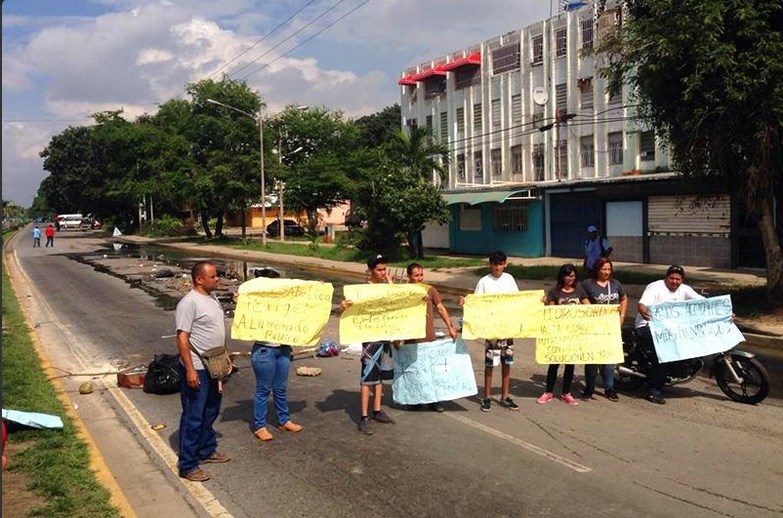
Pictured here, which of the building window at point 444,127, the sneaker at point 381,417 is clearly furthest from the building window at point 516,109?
the sneaker at point 381,417

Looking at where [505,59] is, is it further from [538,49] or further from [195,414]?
[195,414]

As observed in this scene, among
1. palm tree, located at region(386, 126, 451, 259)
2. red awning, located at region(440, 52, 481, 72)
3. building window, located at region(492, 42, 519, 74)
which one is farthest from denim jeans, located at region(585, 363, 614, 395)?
red awning, located at region(440, 52, 481, 72)

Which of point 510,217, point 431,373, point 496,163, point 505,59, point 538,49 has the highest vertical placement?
point 505,59

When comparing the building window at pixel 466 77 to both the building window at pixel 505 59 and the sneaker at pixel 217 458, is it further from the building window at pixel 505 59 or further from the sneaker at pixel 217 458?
the sneaker at pixel 217 458

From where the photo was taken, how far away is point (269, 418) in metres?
7.85

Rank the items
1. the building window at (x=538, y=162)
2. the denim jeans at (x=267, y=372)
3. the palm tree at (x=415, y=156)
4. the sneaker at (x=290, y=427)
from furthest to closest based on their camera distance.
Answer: the building window at (x=538, y=162) < the palm tree at (x=415, y=156) < the sneaker at (x=290, y=427) < the denim jeans at (x=267, y=372)

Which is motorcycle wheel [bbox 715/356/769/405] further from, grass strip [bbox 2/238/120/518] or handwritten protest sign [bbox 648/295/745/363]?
grass strip [bbox 2/238/120/518]

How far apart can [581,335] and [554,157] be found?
1261 inches

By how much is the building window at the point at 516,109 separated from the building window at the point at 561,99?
10.6 ft

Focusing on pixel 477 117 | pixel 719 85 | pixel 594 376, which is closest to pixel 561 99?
pixel 477 117

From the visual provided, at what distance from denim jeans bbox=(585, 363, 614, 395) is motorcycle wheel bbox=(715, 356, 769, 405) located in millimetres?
1232

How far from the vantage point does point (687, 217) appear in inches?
952

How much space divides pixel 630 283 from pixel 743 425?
12.9 meters

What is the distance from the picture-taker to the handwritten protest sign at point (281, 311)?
23.0ft
